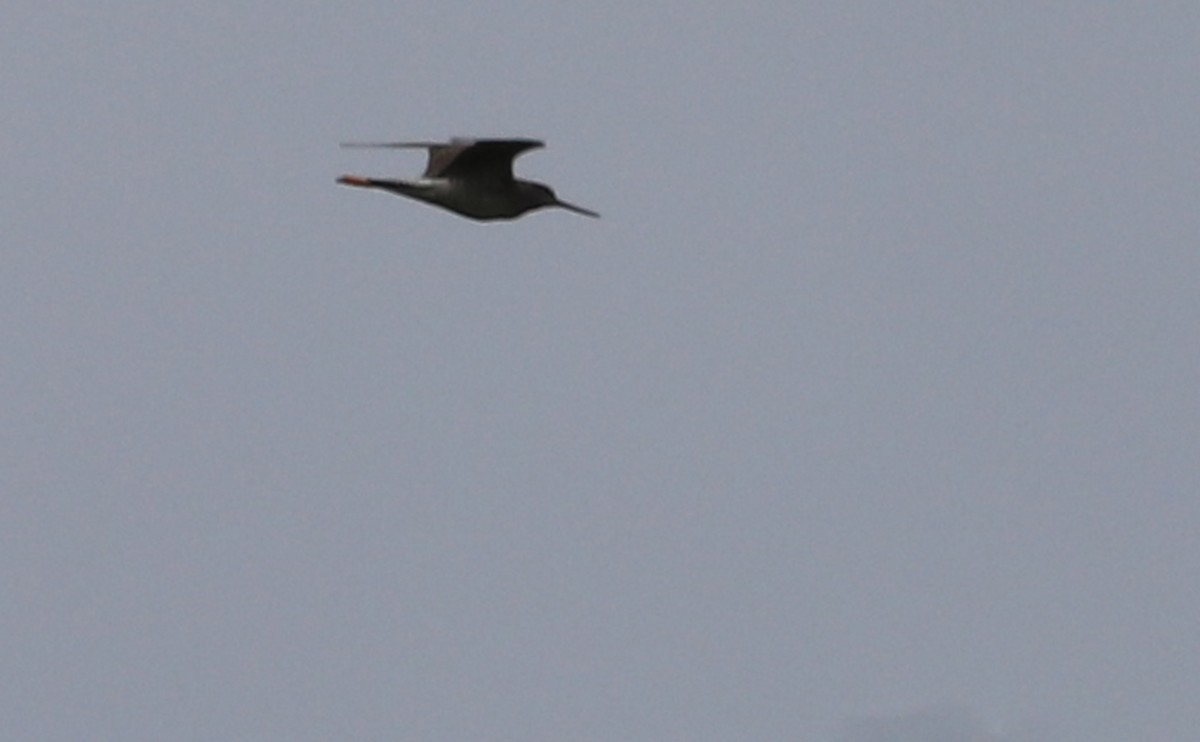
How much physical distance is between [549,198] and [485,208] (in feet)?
6.10

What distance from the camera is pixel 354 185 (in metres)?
48.5

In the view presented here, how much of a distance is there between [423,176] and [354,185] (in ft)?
6.20

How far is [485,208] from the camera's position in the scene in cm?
5050

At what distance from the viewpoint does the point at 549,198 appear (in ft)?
170

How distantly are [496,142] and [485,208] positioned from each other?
2187 mm

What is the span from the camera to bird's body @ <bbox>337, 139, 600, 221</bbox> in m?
49.2

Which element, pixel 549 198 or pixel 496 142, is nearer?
pixel 496 142

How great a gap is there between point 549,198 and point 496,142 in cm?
350

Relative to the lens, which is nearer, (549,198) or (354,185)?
(354,185)

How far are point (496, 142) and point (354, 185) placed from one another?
270 cm

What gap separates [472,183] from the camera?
50.1 metres

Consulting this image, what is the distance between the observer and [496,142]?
4862 centimetres

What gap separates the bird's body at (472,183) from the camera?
49.2 metres

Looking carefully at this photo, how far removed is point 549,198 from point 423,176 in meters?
3.04
